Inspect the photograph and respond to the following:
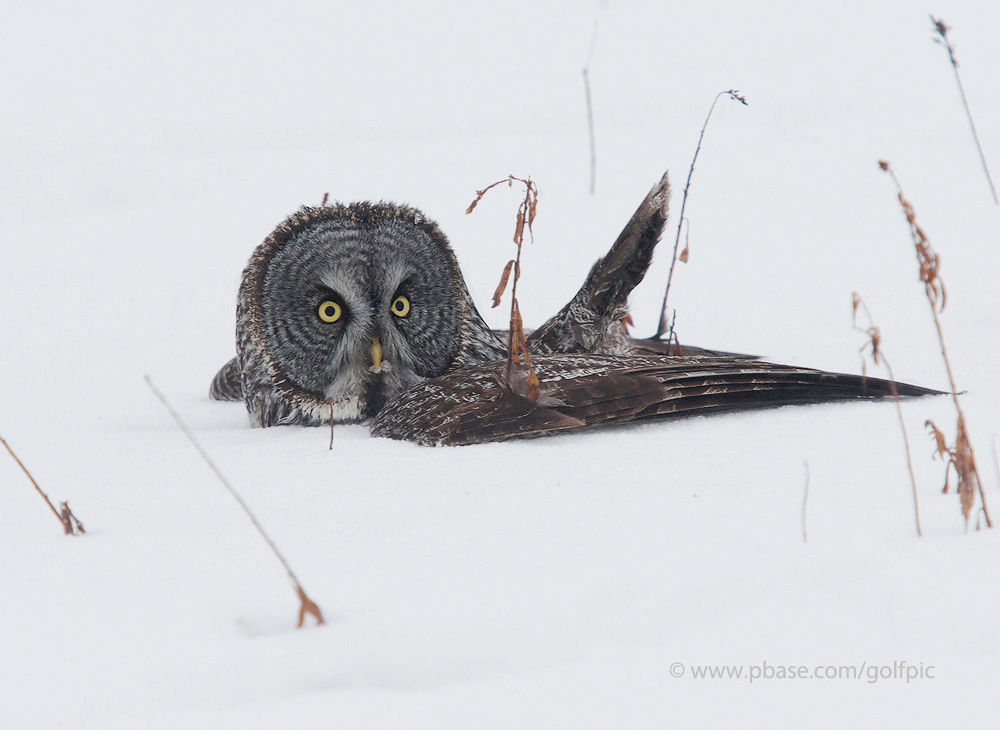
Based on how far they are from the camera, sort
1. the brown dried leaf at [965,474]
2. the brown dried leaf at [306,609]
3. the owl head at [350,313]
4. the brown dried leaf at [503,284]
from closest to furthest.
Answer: the brown dried leaf at [306,609] < the brown dried leaf at [965,474] < the brown dried leaf at [503,284] < the owl head at [350,313]

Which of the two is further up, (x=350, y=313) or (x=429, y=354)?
(x=350, y=313)

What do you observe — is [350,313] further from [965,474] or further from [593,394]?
[965,474]

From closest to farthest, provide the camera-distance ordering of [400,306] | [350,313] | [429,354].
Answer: [350,313]
[400,306]
[429,354]

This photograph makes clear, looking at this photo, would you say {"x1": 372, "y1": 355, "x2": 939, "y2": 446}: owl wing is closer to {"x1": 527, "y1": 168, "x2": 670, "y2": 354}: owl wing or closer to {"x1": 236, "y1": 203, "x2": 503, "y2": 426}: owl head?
{"x1": 236, "y1": 203, "x2": 503, "y2": 426}: owl head

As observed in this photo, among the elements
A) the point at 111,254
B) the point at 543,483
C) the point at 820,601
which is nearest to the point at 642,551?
the point at 820,601

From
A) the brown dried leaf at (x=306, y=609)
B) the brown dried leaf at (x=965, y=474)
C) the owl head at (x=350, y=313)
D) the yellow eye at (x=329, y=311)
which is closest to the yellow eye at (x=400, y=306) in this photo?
the owl head at (x=350, y=313)

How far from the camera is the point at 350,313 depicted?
13.0 feet

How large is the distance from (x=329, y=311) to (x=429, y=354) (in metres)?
0.51

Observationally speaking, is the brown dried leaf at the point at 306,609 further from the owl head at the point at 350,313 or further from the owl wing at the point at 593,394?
the owl head at the point at 350,313

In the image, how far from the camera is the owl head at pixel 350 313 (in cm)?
395

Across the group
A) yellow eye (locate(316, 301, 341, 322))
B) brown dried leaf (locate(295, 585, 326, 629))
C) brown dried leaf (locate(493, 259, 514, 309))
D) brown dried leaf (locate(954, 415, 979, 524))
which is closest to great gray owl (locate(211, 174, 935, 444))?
yellow eye (locate(316, 301, 341, 322))

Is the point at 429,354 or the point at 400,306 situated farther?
the point at 429,354

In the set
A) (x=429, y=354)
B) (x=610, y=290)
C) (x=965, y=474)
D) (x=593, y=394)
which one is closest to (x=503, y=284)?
(x=593, y=394)

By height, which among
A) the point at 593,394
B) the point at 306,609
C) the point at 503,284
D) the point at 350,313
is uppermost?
the point at 350,313
